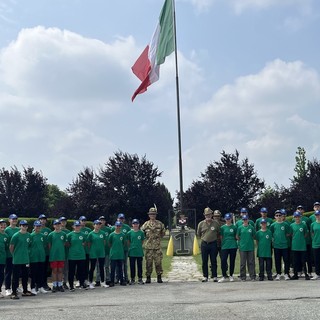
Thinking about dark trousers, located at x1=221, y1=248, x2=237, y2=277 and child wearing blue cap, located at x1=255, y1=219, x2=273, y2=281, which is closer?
child wearing blue cap, located at x1=255, y1=219, x2=273, y2=281

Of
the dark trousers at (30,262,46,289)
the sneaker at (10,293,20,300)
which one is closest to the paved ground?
the sneaker at (10,293,20,300)

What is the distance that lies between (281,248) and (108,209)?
25931 mm

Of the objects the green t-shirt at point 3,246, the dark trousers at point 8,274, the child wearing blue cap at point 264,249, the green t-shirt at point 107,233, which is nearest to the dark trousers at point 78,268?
the green t-shirt at point 107,233

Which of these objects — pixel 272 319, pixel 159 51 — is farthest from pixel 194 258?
pixel 272 319

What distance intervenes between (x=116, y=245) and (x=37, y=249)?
76.4 inches

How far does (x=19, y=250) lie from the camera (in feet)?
34.1

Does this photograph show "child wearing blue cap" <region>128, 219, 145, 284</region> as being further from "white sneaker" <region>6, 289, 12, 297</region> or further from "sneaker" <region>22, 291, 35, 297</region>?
"white sneaker" <region>6, 289, 12, 297</region>

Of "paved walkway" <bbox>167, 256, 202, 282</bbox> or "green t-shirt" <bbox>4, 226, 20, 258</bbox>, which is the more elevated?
"green t-shirt" <bbox>4, 226, 20, 258</bbox>

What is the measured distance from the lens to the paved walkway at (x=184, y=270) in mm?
13025

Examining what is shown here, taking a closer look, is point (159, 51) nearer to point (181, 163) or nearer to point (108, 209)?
point (181, 163)

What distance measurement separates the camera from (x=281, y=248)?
39.8ft

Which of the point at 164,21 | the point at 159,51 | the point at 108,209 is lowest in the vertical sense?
the point at 108,209

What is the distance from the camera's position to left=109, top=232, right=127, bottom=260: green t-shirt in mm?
11938

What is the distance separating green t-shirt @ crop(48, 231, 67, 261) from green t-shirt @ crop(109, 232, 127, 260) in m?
1.19
